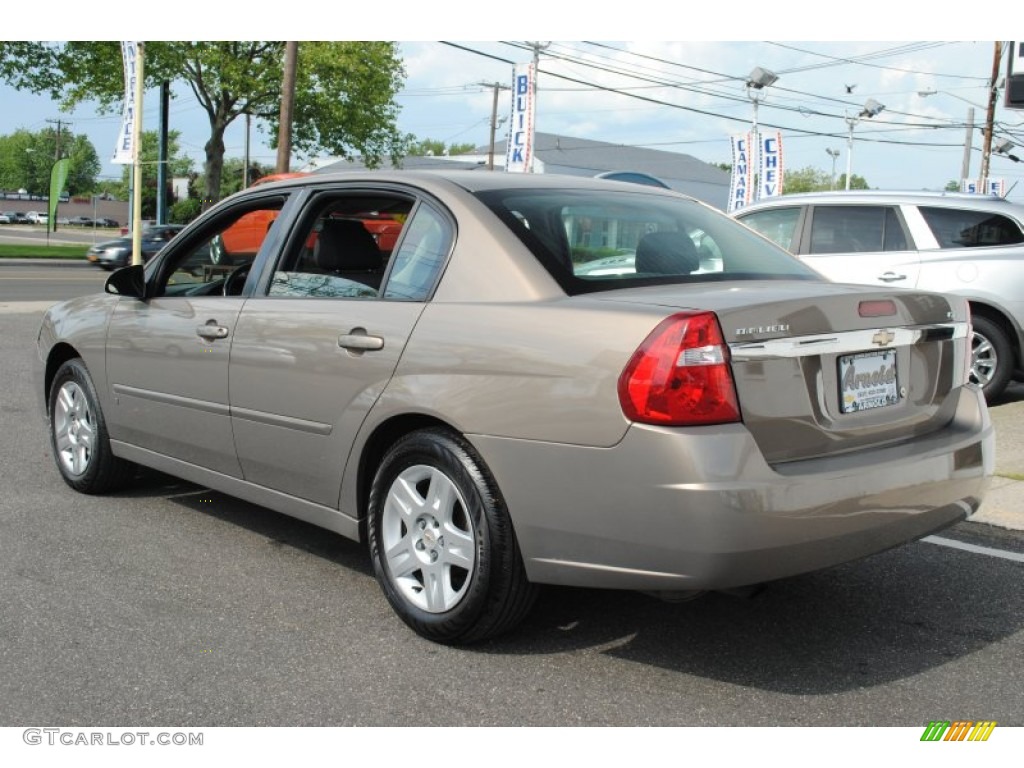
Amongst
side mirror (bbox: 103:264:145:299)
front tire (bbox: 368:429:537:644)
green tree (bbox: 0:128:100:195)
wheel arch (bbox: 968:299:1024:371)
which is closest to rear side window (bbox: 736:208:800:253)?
wheel arch (bbox: 968:299:1024:371)

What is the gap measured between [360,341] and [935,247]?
648 centimetres

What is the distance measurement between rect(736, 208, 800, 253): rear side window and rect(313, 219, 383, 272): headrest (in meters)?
5.68

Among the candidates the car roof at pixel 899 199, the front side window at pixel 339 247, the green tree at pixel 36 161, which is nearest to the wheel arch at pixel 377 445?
the front side window at pixel 339 247

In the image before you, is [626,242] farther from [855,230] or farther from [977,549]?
[855,230]

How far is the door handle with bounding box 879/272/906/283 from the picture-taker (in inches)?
354

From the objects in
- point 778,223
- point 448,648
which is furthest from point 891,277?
point 448,648

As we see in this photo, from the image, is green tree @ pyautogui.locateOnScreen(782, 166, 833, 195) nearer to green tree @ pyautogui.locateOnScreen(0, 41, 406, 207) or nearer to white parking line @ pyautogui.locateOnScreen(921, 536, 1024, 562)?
green tree @ pyautogui.locateOnScreen(0, 41, 406, 207)

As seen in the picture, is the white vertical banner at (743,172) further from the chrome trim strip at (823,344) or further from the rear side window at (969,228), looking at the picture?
the chrome trim strip at (823,344)

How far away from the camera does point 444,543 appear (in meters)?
3.70

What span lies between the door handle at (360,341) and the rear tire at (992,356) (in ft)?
20.5

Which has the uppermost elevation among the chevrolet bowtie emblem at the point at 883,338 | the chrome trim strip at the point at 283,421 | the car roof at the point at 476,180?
the car roof at the point at 476,180

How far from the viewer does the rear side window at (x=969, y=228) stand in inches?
347

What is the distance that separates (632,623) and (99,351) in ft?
10.1
